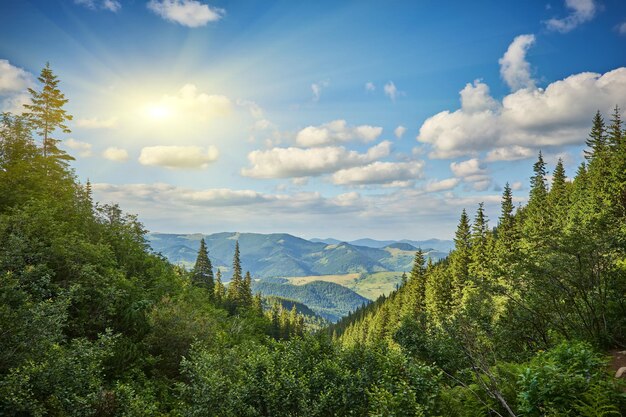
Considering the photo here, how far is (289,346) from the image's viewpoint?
1753 cm

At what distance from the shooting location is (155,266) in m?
41.1

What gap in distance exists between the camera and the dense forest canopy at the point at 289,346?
11.0 m

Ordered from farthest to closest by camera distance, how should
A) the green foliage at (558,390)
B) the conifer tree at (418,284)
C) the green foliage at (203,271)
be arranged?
the green foliage at (203,271), the conifer tree at (418,284), the green foliage at (558,390)

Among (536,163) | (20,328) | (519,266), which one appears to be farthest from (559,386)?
(536,163)

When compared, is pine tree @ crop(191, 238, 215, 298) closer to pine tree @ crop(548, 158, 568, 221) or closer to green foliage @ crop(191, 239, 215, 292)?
green foliage @ crop(191, 239, 215, 292)

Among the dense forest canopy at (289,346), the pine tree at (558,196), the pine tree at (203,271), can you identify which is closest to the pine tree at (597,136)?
the pine tree at (558,196)

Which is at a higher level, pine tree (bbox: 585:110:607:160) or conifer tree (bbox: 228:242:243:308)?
pine tree (bbox: 585:110:607:160)

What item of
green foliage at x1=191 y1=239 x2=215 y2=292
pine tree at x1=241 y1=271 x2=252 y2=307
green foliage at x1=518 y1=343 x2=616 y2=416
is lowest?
pine tree at x1=241 y1=271 x2=252 y2=307

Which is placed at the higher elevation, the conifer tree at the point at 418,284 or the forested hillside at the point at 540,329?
the forested hillside at the point at 540,329

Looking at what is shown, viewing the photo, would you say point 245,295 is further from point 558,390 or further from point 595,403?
point 595,403

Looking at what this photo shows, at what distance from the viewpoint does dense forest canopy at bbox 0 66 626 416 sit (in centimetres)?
1100

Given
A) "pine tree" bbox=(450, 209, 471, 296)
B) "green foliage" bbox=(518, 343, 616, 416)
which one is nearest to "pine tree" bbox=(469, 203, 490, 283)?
"pine tree" bbox=(450, 209, 471, 296)

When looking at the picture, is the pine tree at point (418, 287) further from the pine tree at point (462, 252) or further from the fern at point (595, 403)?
the fern at point (595, 403)

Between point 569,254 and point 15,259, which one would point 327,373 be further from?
point 15,259
